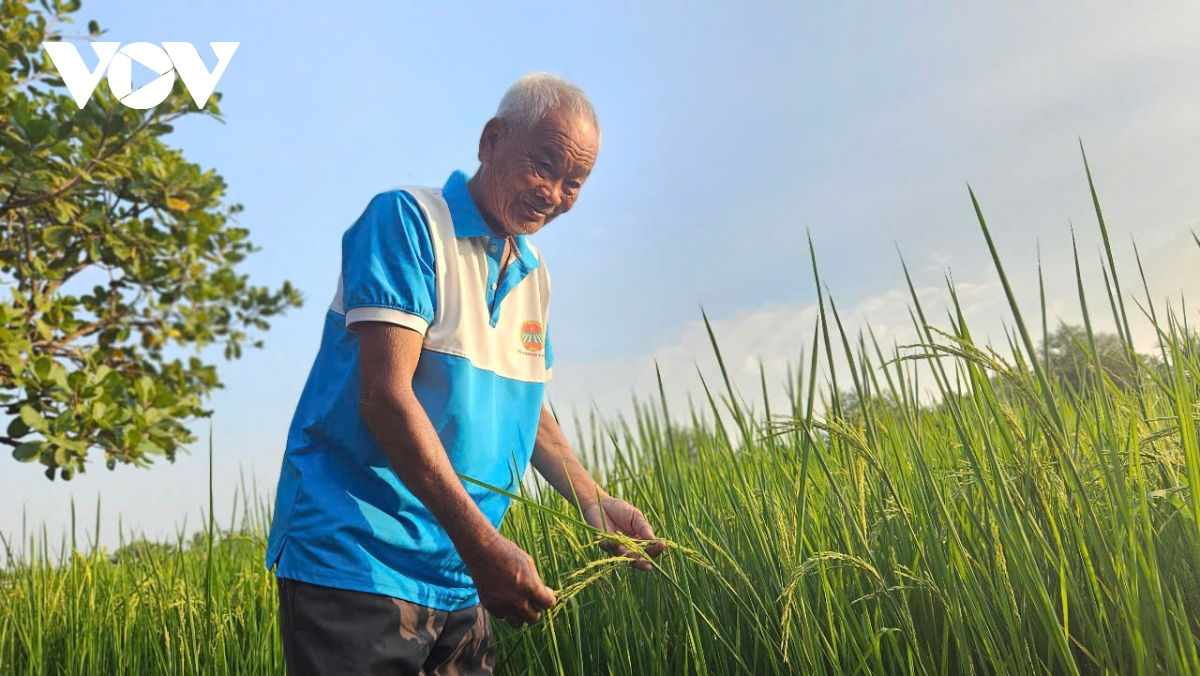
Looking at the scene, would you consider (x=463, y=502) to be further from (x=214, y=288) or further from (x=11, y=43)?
(x=214, y=288)

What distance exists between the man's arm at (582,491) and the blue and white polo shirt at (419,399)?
0.26 m

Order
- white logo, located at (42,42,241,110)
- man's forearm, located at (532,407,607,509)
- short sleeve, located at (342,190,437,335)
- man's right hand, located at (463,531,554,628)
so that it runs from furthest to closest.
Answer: white logo, located at (42,42,241,110), man's forearm, located at (532,407,607,509), short sleeve, located at (342,190,437,335), man's right hand, located at (463,531,554,628)

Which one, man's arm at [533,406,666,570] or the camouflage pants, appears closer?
the camouflage pants

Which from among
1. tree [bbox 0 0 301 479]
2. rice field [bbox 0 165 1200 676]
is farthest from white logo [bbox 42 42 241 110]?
rice field [bbox 0 165 1200 676]

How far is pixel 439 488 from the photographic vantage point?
5.66ft

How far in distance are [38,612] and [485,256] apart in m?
2.81

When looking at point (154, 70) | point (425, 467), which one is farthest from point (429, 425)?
point (154, 70)

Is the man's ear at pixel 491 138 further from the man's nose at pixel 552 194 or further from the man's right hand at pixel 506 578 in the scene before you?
the man's right hand at pixel 506 578

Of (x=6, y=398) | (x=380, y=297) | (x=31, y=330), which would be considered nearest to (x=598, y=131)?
(x=380, y=297)

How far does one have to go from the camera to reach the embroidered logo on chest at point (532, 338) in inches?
93.7

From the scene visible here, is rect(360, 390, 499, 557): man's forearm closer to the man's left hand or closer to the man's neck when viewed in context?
the man's left hand

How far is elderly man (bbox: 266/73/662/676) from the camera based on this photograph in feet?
5.77

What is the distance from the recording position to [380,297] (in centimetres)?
184

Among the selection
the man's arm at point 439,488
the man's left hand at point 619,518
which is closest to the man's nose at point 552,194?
the man's arm at point 439,488
